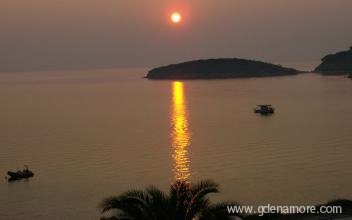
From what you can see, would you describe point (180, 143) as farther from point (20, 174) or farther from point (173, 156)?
point (20, 174)

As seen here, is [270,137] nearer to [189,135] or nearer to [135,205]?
[189,135]

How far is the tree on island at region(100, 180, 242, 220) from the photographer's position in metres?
13.7

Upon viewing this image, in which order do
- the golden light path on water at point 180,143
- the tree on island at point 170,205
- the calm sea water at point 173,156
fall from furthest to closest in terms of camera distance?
1. the golden light path on water at point 180,143
2. the calm sea water at point 173,156
3. the tree on island at point 170,205

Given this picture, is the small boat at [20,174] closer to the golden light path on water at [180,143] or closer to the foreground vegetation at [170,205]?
the golden light path on water at [180,143]

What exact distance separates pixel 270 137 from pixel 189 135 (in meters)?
9.73

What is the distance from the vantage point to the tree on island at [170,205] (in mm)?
13664

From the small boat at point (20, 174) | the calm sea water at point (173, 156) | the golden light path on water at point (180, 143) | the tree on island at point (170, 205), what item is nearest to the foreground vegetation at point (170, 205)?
the tree on island at point (170, 205)

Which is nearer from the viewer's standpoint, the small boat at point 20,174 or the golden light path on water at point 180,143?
the small boat at point 20,174

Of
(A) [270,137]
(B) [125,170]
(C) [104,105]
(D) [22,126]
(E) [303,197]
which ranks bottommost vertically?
(E) [303,197]

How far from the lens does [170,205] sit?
45.0 ft

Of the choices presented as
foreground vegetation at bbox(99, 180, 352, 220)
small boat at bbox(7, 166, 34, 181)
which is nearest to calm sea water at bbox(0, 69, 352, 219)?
small boat at bbox(7, 166, 34, 181)

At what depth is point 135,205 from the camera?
45.5 ft

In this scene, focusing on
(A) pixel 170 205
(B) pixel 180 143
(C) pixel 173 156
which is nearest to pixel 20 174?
(C) pixel 173 156

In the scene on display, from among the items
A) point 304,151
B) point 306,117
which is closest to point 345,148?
point 304,151
